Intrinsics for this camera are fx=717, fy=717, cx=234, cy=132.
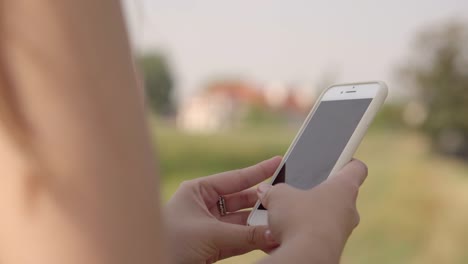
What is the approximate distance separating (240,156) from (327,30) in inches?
21.7

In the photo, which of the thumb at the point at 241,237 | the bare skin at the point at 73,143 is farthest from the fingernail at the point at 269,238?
the bare skin at the point at 73,143

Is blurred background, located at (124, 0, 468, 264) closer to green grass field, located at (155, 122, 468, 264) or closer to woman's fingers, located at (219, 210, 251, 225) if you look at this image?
green grass field, located at (155, 122, 468, 264)

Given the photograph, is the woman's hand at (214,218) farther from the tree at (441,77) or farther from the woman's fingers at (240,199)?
the tree at (441,77)

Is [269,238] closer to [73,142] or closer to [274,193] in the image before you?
[274,193]

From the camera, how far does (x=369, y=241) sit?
285 centimetres

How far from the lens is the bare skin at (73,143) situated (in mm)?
280

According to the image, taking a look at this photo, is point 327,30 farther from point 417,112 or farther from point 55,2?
point 55,2

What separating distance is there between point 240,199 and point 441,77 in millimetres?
2174

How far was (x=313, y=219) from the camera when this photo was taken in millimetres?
398

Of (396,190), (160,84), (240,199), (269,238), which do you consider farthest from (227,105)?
(269,238)

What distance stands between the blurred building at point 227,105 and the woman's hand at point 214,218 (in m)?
1.99

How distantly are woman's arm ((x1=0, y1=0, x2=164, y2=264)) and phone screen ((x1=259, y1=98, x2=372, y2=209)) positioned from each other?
0.24 meters

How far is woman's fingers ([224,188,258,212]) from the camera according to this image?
0.56 metres

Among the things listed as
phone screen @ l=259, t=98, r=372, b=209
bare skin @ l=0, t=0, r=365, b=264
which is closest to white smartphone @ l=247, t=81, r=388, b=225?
phone screen @ l=259, t=98, r=372, b=209
